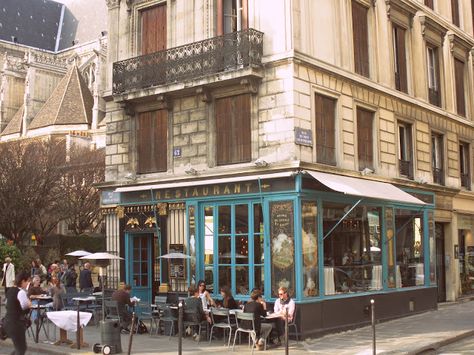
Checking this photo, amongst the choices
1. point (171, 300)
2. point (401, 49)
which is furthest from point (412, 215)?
point (171, 300)

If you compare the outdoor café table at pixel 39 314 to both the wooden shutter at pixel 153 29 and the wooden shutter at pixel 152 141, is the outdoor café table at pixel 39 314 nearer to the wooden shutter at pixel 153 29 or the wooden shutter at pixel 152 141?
the wooden shutter at pixel 152 141

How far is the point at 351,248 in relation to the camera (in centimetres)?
1617

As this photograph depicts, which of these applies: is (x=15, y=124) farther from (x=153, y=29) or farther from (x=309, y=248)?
(x=309, y=248)

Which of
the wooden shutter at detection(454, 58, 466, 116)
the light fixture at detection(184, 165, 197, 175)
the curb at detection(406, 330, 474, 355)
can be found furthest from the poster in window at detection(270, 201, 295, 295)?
the wooden shutter at detection(454, 58, 466, 116)

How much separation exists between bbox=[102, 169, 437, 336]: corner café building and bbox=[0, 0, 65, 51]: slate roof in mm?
72070

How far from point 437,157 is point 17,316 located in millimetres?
15963

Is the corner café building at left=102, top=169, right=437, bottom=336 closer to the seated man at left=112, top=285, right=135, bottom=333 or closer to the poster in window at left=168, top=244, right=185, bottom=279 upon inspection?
the poster in window at left=168, top=244, right=185, bottom=279

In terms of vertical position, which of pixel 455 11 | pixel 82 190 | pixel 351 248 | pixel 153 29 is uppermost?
pixel 455 11

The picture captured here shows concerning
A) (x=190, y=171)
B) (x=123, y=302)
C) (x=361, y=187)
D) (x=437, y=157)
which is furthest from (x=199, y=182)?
(x=437, y=157)

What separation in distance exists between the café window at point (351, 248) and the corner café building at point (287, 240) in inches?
1.0

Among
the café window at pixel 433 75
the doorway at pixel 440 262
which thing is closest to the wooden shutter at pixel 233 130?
the café window at pixel 433 75

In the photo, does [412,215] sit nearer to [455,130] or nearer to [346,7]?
[455,130]

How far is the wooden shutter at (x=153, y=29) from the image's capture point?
57.8 feet

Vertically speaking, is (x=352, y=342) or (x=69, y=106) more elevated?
(x=69, y=106)
